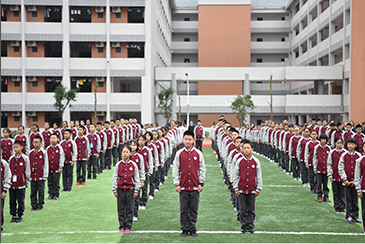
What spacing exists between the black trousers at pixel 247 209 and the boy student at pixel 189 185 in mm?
894

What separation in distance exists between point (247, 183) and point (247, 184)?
0.02 m

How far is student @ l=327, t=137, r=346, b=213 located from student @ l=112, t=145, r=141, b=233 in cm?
472

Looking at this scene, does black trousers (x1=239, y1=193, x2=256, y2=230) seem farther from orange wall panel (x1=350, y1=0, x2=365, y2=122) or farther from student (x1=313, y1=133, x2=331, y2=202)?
orange wall panel (x1=350, y1=0, x2=365, y2=122)

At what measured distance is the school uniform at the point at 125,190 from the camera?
758 cm

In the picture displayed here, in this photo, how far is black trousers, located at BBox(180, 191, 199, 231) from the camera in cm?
731

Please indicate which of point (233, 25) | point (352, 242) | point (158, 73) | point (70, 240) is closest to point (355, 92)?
point (158, 73)

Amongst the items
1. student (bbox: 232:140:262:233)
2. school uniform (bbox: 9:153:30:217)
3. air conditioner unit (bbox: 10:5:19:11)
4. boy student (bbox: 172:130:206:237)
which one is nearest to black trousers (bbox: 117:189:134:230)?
boy student (bbox: 172:130:206:237)

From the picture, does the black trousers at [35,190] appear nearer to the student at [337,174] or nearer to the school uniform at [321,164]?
the student at [337,174]

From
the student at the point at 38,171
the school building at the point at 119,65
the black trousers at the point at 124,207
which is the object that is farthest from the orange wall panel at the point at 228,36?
the black trousers at the point at 124,207

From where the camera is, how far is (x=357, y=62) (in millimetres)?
32594

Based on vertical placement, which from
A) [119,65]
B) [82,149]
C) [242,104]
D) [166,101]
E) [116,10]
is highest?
[116,10]

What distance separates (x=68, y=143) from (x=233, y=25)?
44.1 m

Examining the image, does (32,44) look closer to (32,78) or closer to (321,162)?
(32,78)

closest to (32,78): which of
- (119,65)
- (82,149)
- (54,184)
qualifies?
(119,65)
